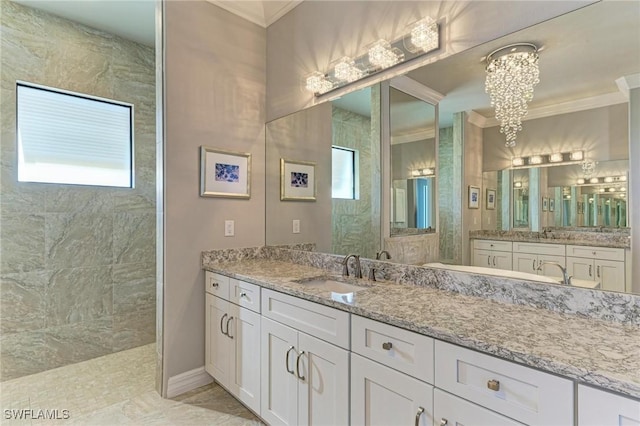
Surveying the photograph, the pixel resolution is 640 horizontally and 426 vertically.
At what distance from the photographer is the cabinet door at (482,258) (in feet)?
5.21

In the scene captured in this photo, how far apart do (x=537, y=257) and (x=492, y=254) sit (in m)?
0.19

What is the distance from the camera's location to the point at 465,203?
170 centimetres

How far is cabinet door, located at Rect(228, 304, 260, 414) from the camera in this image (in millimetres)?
1917

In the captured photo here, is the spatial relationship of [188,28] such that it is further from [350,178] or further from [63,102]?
[350,178]

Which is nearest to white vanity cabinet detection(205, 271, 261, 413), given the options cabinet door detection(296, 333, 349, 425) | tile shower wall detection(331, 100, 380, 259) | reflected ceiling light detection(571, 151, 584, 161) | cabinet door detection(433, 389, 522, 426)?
cabinet door detection(296, 333, 349, 425)

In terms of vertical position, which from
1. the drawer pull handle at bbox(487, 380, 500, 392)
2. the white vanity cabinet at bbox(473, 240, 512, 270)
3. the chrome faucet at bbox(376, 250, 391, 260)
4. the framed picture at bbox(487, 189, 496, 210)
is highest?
the framed picture at bbox(487, 189, 496, 210)

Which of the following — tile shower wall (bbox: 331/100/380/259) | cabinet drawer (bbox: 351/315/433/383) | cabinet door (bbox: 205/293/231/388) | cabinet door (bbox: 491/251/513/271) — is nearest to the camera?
cabinet drawer (bbox: 351/315/433/383)

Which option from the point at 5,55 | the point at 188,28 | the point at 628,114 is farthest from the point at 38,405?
the point at 628,114

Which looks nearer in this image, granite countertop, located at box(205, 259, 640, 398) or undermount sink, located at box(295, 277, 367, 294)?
granite countertop, located at box(205, 259, 640, 398)

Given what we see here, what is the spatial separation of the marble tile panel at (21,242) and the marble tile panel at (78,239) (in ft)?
0.17

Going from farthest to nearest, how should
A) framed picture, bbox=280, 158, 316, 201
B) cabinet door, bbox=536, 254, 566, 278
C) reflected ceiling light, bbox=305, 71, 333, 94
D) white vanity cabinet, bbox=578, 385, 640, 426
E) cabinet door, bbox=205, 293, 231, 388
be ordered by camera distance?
framed picture, bbox=280, 158, 316, 201 < reflected ceiling light, bbox=305, 71, 333, 94 < cabinet door, bbox=205, 293, 231, 388 < cabinet door, bbox=536, 254, 566, 278 < white vanity cabinet, bbox=578, 385, 640, 426

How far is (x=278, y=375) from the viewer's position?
1758 mm

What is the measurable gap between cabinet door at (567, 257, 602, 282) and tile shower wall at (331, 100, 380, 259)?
97 cm

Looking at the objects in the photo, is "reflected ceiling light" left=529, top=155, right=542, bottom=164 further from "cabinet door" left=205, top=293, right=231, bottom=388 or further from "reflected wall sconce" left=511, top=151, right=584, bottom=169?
"cabinet door" left=205, top=293, right=231, bottom=388
